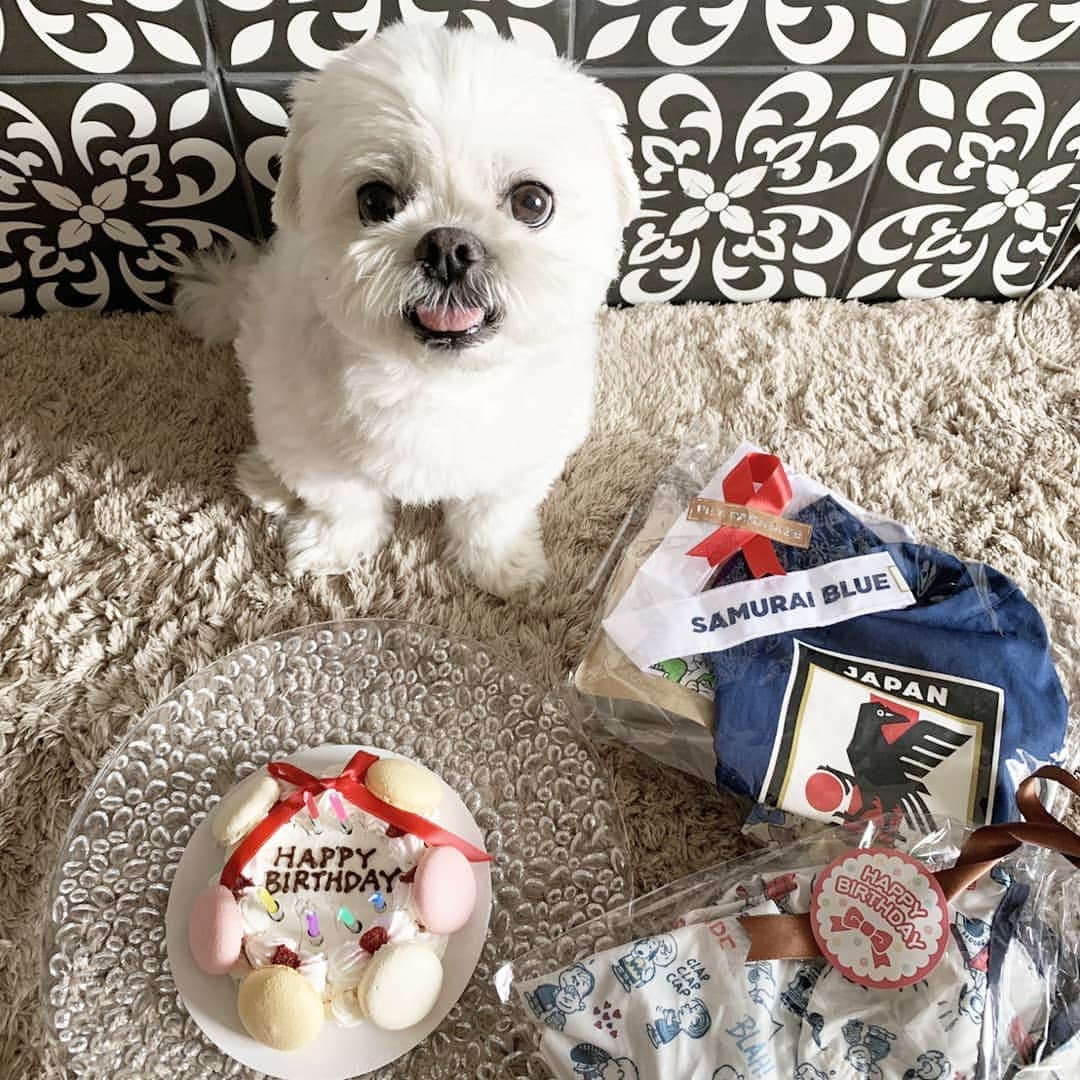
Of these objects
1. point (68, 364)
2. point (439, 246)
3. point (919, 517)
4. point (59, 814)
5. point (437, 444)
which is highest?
point (439, 246)

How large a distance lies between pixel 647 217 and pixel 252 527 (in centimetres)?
68

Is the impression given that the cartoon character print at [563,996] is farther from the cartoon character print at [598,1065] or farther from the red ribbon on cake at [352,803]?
the red ribbon on cake at [352,803]

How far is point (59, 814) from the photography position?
39.8 inches

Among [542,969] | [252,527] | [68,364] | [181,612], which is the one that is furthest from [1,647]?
[542,969]

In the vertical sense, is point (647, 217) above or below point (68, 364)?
above

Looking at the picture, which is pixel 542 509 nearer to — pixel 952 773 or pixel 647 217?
pixel 647 217

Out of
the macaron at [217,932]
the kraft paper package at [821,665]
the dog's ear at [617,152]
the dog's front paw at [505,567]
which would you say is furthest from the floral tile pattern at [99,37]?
the macaron at [217,932]

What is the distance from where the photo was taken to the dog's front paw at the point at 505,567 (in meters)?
1.16

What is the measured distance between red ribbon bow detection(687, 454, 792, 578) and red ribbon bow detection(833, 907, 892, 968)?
389 millimetres

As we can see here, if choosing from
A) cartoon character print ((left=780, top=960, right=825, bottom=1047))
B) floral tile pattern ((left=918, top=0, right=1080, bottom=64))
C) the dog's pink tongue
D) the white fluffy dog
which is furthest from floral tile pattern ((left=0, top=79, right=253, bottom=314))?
cartoon character print ((left=780, top=960, right=825, bottom=1047))

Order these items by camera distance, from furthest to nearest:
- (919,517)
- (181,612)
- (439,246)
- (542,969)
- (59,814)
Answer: (919,517)
(181,612)
(59,814)
(542,969)
(439,246)

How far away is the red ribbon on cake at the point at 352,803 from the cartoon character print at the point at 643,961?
17 centimetres

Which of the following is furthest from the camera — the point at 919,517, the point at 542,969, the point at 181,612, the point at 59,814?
the point at 919,517

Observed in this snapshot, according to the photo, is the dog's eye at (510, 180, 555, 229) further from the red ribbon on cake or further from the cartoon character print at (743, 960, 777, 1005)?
the cartoon character print at (743, 960, 777, 1005)
